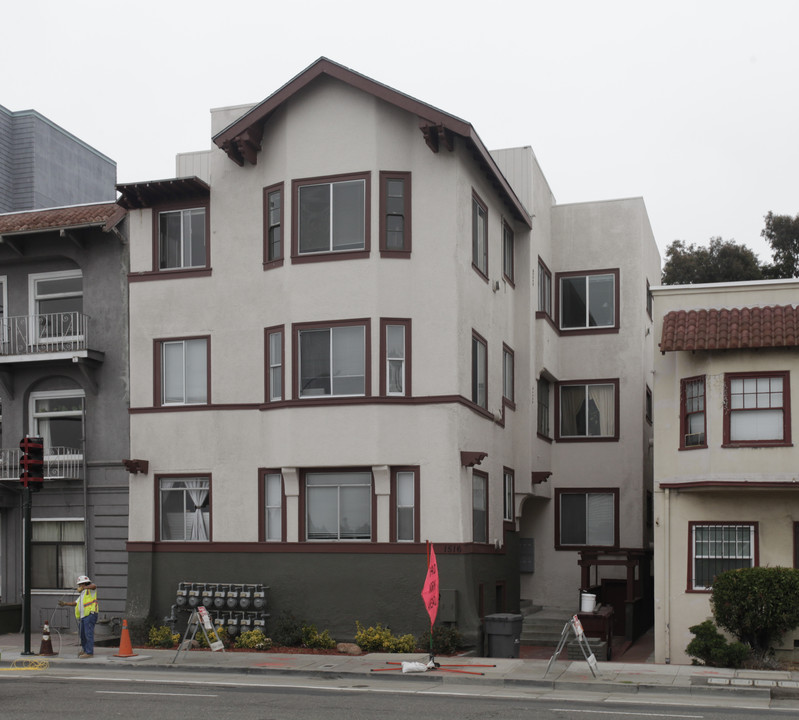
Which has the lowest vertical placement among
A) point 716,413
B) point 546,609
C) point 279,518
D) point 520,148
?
point 546,609

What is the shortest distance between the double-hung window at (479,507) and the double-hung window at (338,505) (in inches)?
95.5

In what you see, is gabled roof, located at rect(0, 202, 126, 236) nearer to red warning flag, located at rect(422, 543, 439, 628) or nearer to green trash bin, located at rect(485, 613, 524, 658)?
red warning flag, located at rect(422, 543, 439, 628)

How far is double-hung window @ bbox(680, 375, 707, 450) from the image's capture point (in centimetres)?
2216

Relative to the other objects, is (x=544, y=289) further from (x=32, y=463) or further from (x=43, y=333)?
(x=32, y=463)

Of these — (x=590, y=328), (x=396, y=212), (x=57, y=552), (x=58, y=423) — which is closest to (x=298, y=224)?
(x=396, y=212)

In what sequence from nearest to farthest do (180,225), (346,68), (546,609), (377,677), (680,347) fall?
(377,677), (680,347), (346,68), (180,225), (546,609)

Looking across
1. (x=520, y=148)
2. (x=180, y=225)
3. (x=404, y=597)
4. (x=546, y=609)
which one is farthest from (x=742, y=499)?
(x=180, y=225)

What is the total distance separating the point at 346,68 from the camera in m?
23.7

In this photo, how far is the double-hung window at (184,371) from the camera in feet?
83.3

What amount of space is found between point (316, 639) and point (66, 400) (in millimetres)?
9112

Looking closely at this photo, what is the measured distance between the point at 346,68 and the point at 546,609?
14.7 m

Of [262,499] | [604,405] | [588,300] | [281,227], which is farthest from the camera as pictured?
[588,300]

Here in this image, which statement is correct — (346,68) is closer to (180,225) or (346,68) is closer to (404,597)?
(180,225)

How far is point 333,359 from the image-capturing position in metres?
23.6
